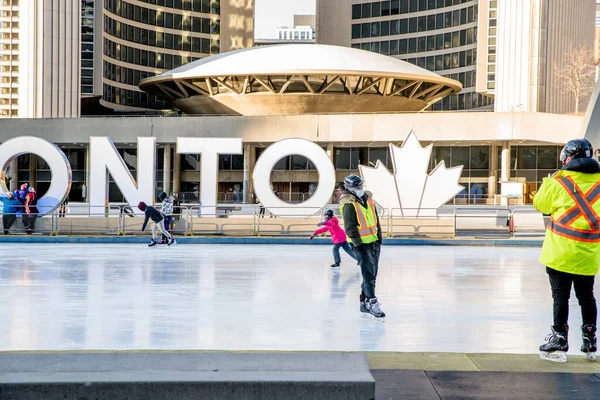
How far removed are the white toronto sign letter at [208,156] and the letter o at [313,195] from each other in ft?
5.12

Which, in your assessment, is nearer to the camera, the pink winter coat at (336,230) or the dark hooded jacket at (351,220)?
the dark hooded jacket at (351,220)

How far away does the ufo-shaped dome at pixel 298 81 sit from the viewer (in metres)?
63.9

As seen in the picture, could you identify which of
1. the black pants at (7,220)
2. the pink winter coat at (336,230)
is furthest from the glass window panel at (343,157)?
the pink winter coat at (336,230)

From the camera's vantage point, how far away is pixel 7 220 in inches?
1041

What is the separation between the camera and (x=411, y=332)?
8.76 metres

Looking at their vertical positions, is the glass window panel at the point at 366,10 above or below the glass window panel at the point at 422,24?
above

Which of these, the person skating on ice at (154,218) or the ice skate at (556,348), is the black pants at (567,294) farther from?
the person skating on ice at (154,218)

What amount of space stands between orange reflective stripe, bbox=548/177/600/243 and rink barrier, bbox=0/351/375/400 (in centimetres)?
284

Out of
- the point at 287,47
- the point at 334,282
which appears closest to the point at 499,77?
the point at 287,47

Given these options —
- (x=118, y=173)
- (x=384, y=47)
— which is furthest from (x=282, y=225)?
(x=384, y=47)

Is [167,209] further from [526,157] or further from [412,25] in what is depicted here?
[412,25]

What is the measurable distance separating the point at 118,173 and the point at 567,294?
2251cm

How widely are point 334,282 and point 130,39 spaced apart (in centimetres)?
8064

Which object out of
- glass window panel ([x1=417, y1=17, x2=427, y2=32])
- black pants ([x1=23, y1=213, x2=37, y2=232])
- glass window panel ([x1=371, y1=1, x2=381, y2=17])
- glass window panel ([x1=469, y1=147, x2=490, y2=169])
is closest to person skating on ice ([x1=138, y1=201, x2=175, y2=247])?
black pants ([x1=23, y1=213, x2=37, y2=232])
